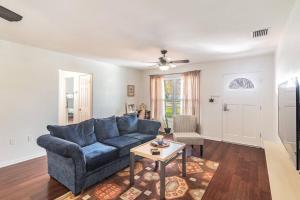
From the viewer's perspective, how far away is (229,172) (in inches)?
114

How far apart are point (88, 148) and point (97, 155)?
410 millimetres

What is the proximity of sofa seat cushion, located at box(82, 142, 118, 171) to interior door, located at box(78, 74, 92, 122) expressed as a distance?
2.17m

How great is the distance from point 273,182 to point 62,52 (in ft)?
15.1

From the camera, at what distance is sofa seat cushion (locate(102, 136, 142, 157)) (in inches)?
115

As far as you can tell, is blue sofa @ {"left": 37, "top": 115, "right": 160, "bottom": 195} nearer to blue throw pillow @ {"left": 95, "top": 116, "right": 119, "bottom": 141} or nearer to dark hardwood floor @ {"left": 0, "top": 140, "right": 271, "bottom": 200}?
blue throw pillow @ {"left": 95, "top": 116, "right": 119, "bottom": 141}

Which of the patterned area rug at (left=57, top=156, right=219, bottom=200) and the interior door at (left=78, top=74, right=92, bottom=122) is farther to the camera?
the interior door at (left=78, top=74, right=92, bottom=122)

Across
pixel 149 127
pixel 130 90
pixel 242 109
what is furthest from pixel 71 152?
pixel 242 109

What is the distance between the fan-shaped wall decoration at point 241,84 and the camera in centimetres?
442

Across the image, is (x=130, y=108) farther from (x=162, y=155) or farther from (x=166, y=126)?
(x=162, y=155)

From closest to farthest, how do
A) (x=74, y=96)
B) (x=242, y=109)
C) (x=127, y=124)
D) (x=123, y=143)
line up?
(x=123, y=143) < (x=127, y=124) < (x=242, y=109) < (x=74, y=96)

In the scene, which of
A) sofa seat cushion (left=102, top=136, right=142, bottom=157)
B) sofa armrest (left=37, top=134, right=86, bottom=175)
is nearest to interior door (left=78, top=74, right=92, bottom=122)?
sofa seat cushion (left=102, top=136, right=142, bottom=157)

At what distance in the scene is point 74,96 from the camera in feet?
18.2

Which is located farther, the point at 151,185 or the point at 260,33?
the point at 260,33

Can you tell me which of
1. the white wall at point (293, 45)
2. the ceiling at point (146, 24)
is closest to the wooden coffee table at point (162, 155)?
the white wall at point (293, 45)
